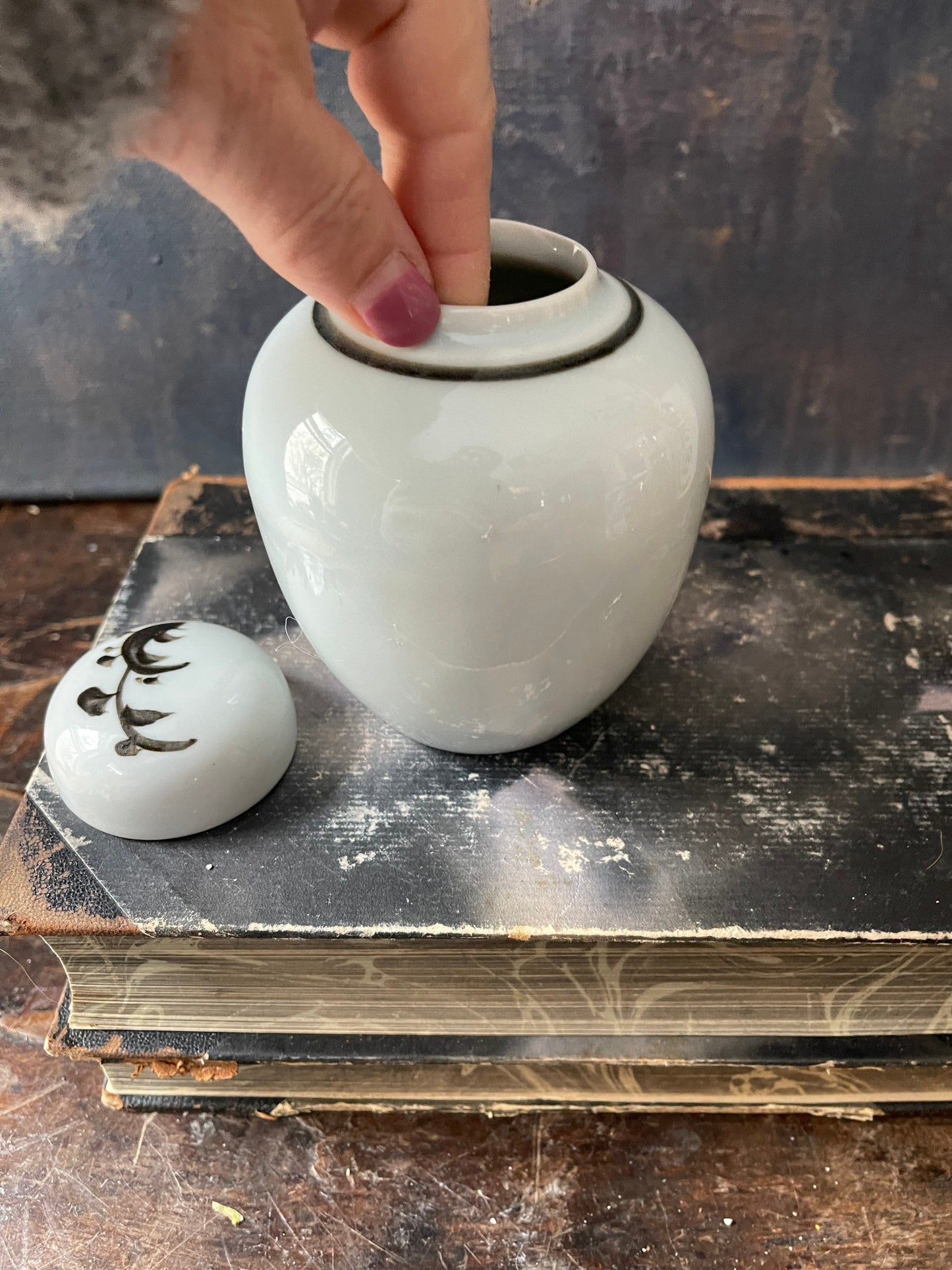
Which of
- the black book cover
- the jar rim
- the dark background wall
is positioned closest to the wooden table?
the black book cover

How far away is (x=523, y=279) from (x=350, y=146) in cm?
19

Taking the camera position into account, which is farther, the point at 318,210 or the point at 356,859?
the point at 356,859

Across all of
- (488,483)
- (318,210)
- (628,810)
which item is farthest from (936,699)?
(318,210)

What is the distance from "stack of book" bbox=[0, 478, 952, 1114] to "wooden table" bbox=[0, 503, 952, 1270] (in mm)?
16

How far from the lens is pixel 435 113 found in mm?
386

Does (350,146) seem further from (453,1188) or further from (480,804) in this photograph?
(453,1188)

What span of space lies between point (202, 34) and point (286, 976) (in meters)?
0.40

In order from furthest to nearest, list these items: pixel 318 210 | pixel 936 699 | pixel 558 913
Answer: pixel 936 699
pixel 558 913
pixel 318 210

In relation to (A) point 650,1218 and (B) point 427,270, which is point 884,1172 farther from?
(B) point 427,270

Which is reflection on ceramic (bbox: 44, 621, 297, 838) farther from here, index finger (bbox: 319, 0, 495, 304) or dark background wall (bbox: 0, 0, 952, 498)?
dark background wall (bbox: 0, 0, 952, 498)

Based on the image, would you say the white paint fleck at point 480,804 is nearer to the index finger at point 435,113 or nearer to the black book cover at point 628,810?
the black book cover at point 628,810

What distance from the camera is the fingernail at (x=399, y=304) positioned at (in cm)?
36

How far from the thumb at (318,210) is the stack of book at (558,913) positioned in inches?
9.6

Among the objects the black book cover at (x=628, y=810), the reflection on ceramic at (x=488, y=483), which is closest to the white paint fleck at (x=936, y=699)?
the black book cover at (x=628, y=810)
